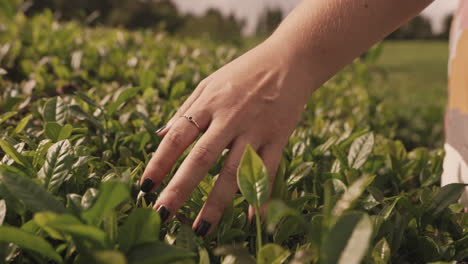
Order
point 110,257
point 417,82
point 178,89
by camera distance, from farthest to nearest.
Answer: point 417,82
point 178,89
point 110,257

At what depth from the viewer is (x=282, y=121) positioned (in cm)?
138

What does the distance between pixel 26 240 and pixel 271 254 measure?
1.94 ft

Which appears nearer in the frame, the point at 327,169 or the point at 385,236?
the point at 385,236

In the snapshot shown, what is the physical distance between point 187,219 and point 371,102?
247 centimetres

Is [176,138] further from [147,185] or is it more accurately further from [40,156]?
[40,156]

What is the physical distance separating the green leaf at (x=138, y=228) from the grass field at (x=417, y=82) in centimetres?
394

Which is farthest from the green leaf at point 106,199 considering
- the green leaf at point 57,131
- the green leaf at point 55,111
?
the green leaf at point 55,111

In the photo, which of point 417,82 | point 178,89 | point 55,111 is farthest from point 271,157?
point 417,82

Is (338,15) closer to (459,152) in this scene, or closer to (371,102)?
(459,152)

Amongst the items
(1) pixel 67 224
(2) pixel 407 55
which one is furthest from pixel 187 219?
(2) pixel 407 55

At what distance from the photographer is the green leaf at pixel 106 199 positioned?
0.98 m

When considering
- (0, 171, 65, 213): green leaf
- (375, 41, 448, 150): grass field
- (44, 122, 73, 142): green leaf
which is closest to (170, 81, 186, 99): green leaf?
(44, 122, 73, 142): green leaf

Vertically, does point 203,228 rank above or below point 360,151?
above

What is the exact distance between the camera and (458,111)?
Answer: 6.27 ft
